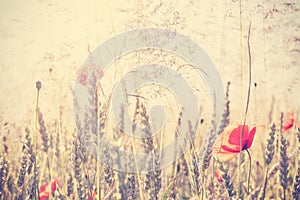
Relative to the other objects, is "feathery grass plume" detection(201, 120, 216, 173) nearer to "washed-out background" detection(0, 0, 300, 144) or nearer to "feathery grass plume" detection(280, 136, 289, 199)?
"feathery grass plume" detection(280, 136, 289, 199)

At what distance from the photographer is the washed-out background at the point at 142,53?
3.67 feet

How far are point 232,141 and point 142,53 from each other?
0.38m

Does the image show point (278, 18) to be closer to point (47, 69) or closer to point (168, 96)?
point (168, 96)

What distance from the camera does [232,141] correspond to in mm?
836

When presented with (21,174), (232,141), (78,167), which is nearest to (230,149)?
(232,141)

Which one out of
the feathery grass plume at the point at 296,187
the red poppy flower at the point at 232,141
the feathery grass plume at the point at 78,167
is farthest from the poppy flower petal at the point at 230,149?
the feathery grass plume at the point at 78,167

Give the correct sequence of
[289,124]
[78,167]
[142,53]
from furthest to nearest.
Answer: [142,53] < [289,124] < [78,167]

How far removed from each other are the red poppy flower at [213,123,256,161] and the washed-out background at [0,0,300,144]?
0.88ft

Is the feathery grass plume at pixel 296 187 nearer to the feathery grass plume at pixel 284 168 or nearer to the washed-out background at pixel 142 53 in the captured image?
the feathery grass plume at pixel 284 168

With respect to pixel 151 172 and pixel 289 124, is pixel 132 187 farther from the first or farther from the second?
pixel 289 124

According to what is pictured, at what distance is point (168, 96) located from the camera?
1.10 meters

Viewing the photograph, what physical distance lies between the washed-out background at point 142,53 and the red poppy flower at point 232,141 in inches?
10.6

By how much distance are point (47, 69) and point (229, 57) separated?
457 mm

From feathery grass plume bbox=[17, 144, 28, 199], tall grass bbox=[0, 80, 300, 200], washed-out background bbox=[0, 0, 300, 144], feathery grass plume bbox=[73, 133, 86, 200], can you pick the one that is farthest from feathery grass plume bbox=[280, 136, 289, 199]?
feathery grass plume bbox=[17, 144, 28, 199]
